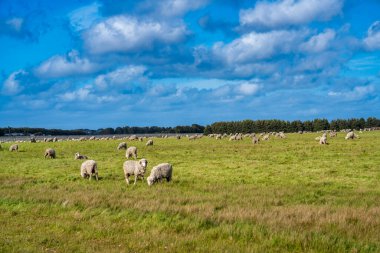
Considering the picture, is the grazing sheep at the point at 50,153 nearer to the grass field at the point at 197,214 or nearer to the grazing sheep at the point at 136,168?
the grass field at the point at 197,214

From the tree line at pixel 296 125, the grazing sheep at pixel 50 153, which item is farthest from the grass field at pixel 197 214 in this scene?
the tree line at pixel 296 125

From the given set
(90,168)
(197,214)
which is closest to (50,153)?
(90,168)

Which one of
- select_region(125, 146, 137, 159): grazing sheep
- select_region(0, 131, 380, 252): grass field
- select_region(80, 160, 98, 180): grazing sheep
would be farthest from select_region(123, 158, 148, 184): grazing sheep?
select_region(125, 146, 137, 159): grazing sheep

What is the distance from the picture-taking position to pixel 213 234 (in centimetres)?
1141

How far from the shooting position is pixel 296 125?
509ft

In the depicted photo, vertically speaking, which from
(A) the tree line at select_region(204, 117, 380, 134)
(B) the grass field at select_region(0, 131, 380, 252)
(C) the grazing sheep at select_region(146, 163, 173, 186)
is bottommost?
(B) the grass field at select_region(0, 131, 380, 252)

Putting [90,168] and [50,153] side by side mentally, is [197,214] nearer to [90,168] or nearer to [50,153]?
[90,168]

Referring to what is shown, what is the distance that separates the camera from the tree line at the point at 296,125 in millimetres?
152250

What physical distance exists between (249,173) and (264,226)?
48.1ft

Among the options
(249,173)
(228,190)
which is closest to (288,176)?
(249,173)

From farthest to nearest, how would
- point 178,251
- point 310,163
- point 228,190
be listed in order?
1. point 310,163
2. point 228,190
3. point 178,251

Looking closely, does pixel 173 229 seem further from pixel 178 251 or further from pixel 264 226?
pixel 264 226

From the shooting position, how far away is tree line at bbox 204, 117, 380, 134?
152 metres

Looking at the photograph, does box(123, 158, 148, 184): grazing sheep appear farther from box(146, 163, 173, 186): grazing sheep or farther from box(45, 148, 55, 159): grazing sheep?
box(45, 148, 55, 159): grazing sheep
